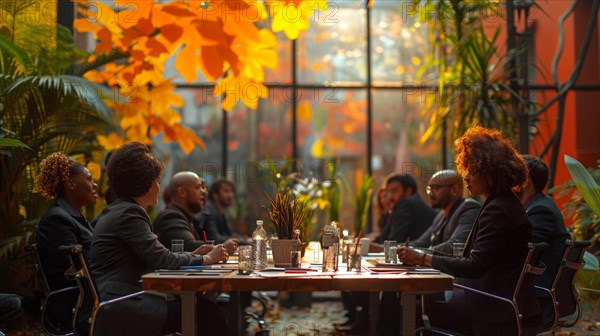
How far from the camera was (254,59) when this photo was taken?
9578mm

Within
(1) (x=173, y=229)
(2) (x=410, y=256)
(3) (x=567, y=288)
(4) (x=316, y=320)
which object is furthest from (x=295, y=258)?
(4) (x=316, y=320)

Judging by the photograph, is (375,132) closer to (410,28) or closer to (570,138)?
(410,28)

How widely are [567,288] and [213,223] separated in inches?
146

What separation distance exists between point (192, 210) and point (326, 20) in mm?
4825

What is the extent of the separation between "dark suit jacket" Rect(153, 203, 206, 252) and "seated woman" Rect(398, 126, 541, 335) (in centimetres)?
177

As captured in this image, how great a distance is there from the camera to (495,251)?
3.81m

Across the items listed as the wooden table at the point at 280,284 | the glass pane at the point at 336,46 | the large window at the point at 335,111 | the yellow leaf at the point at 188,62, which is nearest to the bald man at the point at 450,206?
the wooden table at the point at 280,284

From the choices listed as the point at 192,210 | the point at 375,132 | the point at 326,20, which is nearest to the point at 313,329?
the point at 192,210

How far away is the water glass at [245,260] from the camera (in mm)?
3852

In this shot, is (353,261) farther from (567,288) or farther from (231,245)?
(567,288)

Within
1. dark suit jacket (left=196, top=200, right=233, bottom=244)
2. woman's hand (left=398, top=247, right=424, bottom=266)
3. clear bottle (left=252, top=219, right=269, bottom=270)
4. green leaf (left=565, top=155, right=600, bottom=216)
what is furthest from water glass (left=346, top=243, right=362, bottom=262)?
dark suit jacket (left=196, top=200, right=233, bottom=244)

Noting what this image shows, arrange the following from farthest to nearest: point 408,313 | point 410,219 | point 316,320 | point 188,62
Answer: point 188,62 → point 316,320 → point 410,219 → point 408,313

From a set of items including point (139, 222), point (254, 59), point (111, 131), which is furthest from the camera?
point (254, 59)

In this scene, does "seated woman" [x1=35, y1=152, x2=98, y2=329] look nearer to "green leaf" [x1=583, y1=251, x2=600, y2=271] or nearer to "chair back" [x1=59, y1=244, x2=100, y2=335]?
"chair back" [x1=59, y1=244, x2=100, y2=335]
